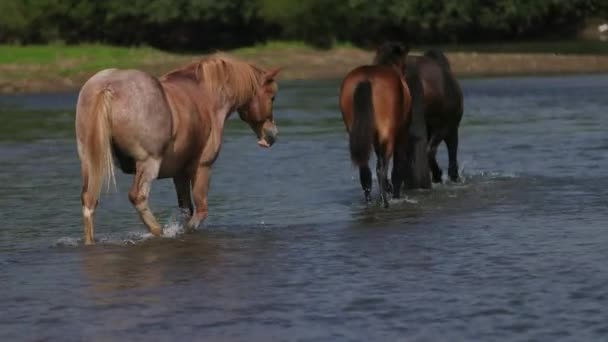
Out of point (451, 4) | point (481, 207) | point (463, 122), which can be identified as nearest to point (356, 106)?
point (481, 207)

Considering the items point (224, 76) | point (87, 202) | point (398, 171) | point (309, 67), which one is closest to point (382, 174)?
point (398, 171)

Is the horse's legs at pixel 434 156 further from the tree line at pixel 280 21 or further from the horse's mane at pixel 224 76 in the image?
the tree line at pixel 280 21

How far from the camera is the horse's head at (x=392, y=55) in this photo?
1452cm

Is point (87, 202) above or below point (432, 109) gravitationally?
above

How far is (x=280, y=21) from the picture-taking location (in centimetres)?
6556

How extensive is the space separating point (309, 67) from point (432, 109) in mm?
37611

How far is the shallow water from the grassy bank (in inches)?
1218

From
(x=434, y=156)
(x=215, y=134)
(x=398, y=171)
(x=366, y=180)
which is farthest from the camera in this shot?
(x=434, y=156)

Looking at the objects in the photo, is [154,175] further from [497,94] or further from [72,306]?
[497,94]

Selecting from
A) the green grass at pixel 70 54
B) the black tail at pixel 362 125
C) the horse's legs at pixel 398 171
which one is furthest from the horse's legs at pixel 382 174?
the green grass at pixel 70 54

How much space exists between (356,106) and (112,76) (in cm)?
290

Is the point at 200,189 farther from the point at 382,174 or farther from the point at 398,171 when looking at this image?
the point at 398,171

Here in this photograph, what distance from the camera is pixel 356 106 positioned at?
44.5 feet

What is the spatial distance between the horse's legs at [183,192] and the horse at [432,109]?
3.19 m
